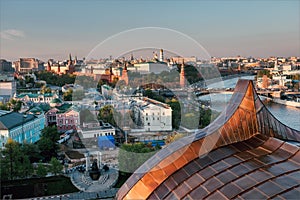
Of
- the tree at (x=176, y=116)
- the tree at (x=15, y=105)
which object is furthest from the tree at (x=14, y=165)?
the tree at (x=15, y=105)

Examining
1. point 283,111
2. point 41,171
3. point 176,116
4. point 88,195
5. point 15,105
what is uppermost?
point 15,105

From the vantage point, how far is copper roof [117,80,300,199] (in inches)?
112

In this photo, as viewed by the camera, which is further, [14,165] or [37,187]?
[14,165]

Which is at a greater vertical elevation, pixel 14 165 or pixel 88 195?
pixel 14 165

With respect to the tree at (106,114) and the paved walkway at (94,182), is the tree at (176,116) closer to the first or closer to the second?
A: the tree at (106,114)

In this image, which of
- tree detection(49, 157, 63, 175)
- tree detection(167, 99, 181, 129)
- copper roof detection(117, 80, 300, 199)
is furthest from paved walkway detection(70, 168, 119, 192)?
copper roof detection(117, 80, 300, 199)

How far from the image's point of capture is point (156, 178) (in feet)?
11.6

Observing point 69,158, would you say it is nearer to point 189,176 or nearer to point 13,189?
point 13,189

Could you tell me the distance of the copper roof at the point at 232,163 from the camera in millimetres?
2840

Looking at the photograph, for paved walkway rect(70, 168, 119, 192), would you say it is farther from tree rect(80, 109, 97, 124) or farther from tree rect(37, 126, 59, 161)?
tree rect(80, 109, 97, 124)

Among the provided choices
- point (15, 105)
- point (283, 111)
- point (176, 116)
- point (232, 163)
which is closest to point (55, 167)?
point (176, 116)

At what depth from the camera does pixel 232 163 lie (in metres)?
3.22

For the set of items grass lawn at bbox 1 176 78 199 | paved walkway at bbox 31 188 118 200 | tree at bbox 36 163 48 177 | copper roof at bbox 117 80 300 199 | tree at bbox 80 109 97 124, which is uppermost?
copper roof at bbox 117 80 300 199

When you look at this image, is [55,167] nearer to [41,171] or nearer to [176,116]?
[41,171]
